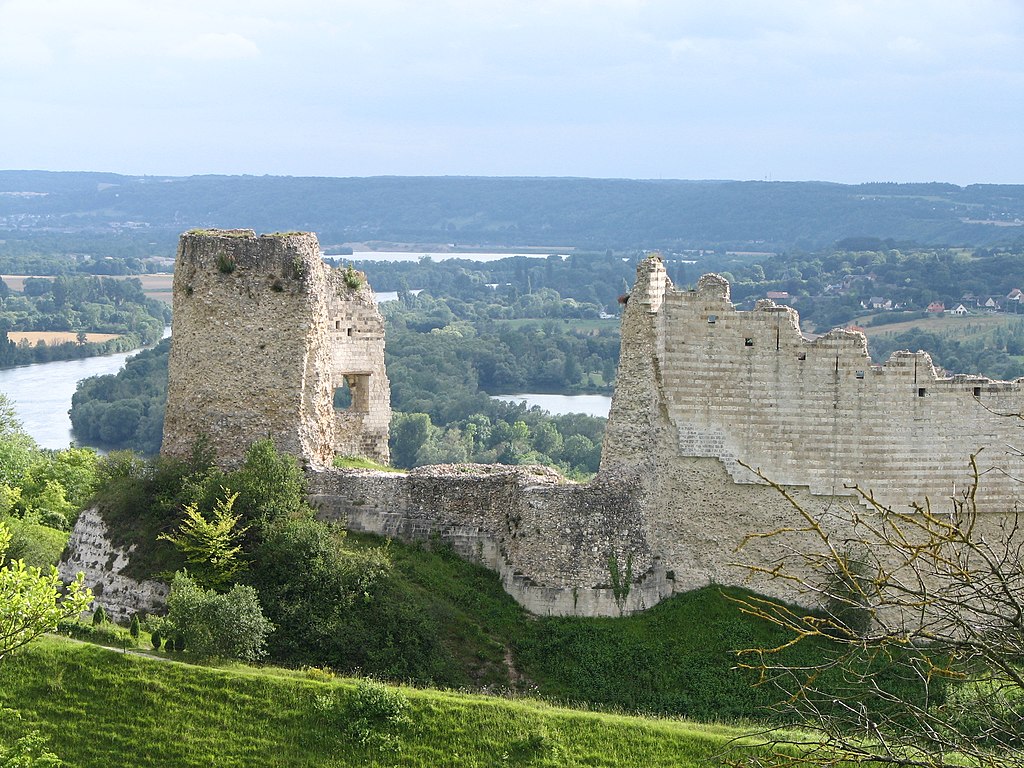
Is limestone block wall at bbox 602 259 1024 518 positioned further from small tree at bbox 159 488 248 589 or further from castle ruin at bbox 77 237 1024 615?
small tree at bbox 159 488 248 589

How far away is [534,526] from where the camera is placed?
101 feet

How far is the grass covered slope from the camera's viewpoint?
26.1 meters

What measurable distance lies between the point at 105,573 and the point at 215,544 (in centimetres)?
314

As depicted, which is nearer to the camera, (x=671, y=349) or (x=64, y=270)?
(x=671, y=349)

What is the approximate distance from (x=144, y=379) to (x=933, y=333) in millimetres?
48374

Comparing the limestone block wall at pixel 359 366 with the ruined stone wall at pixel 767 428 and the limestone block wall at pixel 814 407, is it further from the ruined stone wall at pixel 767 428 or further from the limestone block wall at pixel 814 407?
the limestone block wall at pixel 814 407

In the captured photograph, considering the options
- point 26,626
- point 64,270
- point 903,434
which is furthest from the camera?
point 64,270

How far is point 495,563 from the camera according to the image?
3170cm

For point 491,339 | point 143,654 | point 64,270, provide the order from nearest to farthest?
point 143,654 < point 491,339 < point 64,270

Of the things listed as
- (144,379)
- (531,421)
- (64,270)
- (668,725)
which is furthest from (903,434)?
(64,270)

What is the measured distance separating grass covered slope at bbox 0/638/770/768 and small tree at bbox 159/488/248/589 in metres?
2.24

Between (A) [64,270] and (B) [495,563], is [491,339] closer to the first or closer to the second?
(B) [495,563]

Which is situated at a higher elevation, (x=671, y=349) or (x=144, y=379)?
(x=671, y=349)

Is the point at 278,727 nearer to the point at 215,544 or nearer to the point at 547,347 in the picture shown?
the point at 215,544
